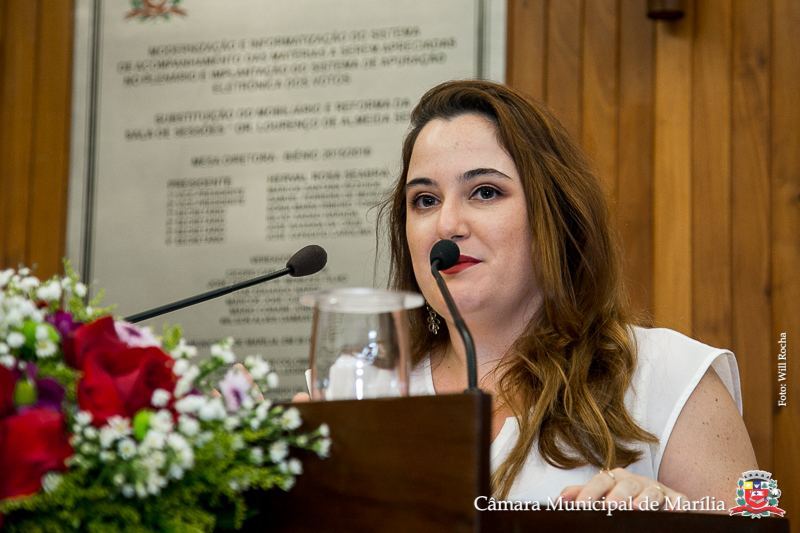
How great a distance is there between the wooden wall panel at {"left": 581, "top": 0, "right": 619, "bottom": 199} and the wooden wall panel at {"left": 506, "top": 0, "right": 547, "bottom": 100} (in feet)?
0.43

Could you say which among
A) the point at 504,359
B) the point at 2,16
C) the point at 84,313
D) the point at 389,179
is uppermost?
the point at 2,16

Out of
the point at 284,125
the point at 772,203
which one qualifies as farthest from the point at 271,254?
the point at 772,203

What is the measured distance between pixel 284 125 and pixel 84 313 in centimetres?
206

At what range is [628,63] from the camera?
250 cm

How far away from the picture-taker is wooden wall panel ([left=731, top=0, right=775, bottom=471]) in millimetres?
2266

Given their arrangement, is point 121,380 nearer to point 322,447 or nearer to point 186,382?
point 186,382

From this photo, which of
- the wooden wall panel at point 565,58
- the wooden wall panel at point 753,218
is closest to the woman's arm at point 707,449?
the wooden wall panel at point 753,218

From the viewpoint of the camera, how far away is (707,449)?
1543 millimetres

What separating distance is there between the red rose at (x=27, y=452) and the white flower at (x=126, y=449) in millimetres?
47

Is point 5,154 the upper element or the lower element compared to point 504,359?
upper

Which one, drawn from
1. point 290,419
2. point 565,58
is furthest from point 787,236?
point 290,419

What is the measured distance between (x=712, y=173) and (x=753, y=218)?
0.17m

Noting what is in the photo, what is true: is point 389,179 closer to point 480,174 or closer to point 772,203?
point 480,174

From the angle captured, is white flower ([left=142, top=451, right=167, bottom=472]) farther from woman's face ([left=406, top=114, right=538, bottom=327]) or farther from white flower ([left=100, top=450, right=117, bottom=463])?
woman's face ([left=406, top=114, right=538, bottom=327])
